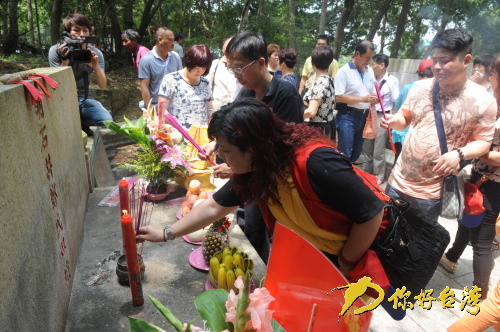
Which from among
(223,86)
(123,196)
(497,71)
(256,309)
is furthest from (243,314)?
(223,86)

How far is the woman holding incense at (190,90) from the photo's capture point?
3314 millimetres

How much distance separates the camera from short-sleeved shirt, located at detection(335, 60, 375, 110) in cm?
411

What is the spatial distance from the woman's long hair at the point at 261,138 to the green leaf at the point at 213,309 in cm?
58

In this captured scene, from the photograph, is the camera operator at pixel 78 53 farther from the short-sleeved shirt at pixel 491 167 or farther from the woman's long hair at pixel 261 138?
the short-sleeved shirt at pixel 491 167

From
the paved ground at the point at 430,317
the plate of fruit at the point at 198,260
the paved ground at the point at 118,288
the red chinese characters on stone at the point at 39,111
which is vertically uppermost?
the red chinese characters on stone at the point at 39,111

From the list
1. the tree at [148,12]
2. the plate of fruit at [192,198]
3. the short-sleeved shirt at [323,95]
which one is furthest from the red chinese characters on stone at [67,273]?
the tree at [148,12]

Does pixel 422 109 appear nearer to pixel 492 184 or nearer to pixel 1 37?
pixel 492 184

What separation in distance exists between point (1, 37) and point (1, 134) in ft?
42.3

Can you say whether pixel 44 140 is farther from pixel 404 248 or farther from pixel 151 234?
pixel 404 248

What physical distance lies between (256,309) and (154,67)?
12.7ft

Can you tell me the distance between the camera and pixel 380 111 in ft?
15.6

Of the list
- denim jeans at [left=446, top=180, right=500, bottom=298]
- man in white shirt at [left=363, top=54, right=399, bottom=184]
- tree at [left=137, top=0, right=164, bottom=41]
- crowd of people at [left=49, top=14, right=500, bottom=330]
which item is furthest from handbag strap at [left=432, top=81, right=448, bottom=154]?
tree at [left=137, top=0, right=164, bottom=41]

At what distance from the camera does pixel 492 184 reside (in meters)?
2.34

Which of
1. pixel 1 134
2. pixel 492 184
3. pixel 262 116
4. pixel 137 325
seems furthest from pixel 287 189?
pixel 492 184
